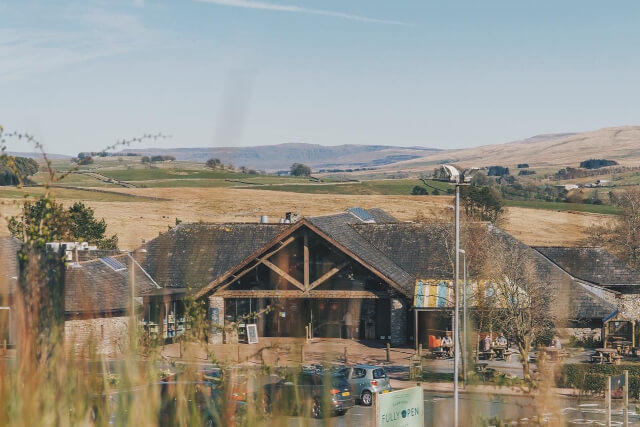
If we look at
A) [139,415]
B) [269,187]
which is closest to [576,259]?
[139,415]

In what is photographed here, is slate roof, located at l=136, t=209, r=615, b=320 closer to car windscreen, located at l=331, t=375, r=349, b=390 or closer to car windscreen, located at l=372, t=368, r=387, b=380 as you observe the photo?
car windscreen, located at l=372, t=368, r=387, b=380

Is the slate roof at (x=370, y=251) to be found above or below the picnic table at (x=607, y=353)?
above

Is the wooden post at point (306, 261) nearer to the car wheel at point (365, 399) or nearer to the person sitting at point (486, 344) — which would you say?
the person sitting at point (486, 344)

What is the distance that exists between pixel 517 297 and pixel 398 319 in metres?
9.16

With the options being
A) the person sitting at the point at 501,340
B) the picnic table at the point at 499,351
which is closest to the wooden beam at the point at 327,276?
the person sitting at the point at 501,340

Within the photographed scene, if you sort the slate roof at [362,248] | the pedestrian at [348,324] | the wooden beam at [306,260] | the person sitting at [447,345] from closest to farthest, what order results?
the person sitting at [447,345] < the slate roof at [362,248] < the wooden beam at [306,260] < the pedestrian at [348,324]

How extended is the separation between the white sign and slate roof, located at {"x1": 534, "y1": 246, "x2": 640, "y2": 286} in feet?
126

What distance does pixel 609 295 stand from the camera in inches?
1969

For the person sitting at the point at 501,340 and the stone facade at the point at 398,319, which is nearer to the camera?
the person sitting at the point at 501,340

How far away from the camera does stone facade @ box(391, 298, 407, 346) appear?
4334 cm

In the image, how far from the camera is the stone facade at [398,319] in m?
43.3

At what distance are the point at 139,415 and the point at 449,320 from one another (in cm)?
3845

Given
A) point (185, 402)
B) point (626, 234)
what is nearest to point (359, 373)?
point (185, 402)

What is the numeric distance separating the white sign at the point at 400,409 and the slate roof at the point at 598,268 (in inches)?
1507
